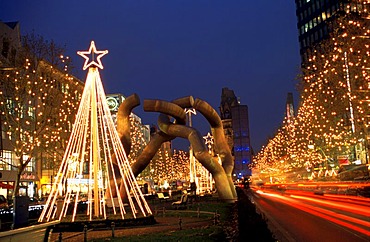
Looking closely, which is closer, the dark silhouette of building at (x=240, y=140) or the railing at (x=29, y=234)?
the railing at (x=29, y=234)

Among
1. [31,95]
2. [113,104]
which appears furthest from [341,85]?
[113,104]

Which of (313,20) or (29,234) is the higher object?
(313,20)

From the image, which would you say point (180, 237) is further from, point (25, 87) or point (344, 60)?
point (344, 60)

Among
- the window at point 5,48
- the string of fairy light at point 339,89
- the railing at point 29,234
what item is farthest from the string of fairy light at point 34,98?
the railing at point 29,234

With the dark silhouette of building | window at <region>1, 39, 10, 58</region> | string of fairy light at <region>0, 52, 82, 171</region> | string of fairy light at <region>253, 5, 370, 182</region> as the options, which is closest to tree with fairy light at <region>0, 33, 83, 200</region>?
string of fairy light at <region>0, 52, 82, 171</region>

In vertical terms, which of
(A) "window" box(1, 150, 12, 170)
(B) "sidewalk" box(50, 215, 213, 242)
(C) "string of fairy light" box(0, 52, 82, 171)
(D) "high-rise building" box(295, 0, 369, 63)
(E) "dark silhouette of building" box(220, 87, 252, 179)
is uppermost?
(D) "high-rise building" box(295, 0, 369, 63)

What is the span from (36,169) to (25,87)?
116 ft

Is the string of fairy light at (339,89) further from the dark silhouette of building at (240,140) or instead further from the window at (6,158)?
the dark silhouette of building at (240,140)

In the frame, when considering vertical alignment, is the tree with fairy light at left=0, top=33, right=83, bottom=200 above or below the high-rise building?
below

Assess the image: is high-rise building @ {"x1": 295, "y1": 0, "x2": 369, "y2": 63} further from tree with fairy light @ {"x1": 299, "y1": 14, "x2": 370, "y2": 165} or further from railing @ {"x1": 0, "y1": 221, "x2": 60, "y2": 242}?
railing @ {"x1": 0, "y1": 221, "x2": 60, "y2": 242}

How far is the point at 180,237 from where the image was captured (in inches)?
574

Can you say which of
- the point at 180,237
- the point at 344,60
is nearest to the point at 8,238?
the point at 180,237

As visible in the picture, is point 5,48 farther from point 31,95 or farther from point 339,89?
point 339,89

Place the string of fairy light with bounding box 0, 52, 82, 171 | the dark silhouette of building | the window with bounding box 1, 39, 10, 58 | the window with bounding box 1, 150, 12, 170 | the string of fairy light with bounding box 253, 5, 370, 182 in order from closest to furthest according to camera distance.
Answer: the string of fairy light with bounding box 253, 5, 370, 182 → the string of fairy light with bounding box 0, 52, 82, 171 → the window with bounding box 1, 39, 10, 58 → the window with bounding box 1, 150, 12, 170 → the dark silhouette of building
